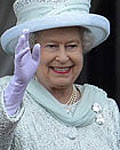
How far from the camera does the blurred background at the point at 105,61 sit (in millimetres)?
3982

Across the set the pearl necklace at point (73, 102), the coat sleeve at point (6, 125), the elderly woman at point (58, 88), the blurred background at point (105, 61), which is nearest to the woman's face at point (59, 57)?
the elderly woman at point (58, 88)

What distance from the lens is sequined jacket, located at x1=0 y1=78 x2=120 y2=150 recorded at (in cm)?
262

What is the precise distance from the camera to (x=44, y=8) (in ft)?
9.01

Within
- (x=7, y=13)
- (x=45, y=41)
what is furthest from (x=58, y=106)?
(x=7, y=13)

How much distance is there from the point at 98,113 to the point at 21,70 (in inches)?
32.1

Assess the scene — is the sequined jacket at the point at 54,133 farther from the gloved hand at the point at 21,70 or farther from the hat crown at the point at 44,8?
the hat crown at the point at 44,8

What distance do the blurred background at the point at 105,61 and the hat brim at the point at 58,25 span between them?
1.01 meters

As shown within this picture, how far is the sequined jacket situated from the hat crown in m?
0.34

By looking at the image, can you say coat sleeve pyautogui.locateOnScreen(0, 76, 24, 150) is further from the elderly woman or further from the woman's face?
the woman's face

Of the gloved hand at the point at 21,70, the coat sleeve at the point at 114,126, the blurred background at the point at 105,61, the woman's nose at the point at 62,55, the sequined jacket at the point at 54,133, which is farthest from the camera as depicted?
the blurred background at the point at 105,61

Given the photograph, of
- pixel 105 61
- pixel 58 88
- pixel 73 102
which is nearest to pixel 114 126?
pixel 73 102

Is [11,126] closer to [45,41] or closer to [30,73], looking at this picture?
[30,73]

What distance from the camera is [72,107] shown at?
9.59 feet

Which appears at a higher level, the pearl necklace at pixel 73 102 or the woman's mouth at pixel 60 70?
the woman's mouth at pixel 60 70
